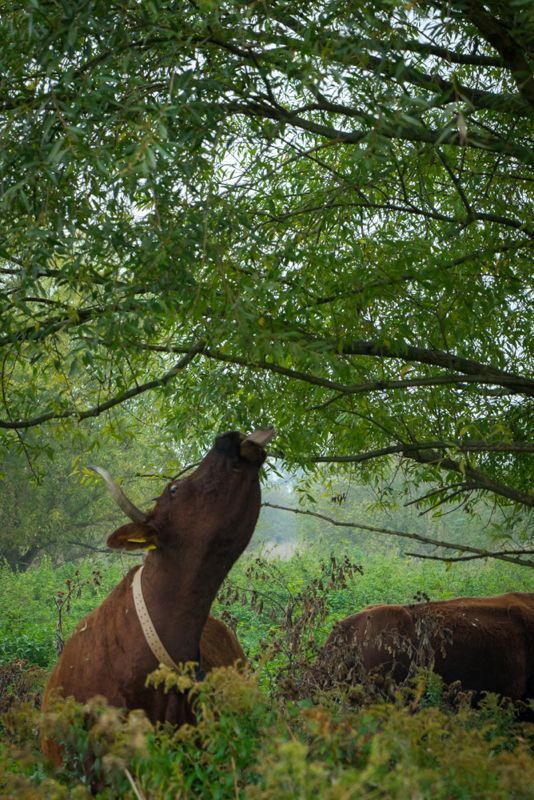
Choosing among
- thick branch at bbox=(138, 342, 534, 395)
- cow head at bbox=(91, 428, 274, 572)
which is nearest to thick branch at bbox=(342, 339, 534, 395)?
thick branch at bbox=(138, 342, 534, 395)

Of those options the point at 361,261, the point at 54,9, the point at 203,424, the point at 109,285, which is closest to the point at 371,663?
the point at 203,424

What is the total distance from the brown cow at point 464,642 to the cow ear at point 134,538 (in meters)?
3.02

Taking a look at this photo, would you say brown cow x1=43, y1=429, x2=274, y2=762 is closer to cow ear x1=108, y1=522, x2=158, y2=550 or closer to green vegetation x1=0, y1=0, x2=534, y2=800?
cow ear x1=108, y1=522, x2=158, y2=550

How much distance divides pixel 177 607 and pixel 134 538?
40 centimetres

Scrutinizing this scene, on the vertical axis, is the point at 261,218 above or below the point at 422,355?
above

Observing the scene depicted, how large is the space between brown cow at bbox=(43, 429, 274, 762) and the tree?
0.86 meters

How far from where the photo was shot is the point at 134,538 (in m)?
4.91

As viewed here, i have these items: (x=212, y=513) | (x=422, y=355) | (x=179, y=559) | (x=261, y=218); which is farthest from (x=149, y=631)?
(x=261, y=218)

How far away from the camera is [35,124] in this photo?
5.82 m

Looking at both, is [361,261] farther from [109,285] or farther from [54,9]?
[54,9]

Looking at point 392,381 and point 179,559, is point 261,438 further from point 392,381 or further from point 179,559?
point 392,381

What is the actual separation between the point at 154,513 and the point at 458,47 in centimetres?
450

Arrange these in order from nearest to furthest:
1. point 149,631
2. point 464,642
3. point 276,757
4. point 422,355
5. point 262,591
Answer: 1. point 276,757
2. point 149,631
3. point 422,355
4. point 464,642
5. point 262,591

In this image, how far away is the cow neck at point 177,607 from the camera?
4871 mm
